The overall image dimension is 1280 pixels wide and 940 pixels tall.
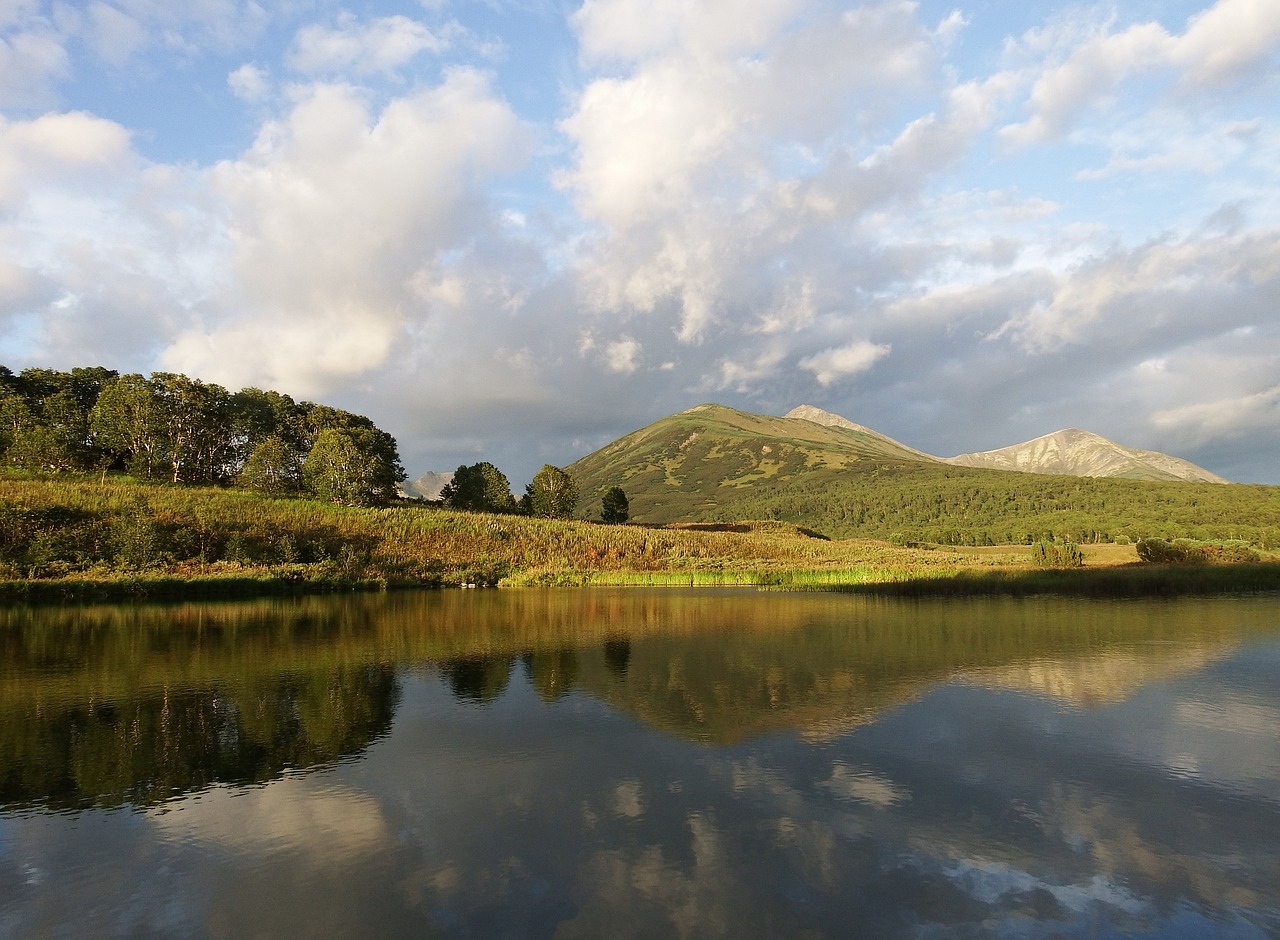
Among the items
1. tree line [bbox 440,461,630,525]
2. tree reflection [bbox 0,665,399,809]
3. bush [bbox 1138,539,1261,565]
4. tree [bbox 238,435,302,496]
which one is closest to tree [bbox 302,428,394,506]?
tree [bbox 238,435,302,496]

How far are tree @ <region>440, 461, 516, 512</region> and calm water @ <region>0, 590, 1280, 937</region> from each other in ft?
266

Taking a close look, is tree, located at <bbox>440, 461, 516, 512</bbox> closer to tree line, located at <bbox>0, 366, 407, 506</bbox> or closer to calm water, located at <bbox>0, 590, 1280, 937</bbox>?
tree line, located at <bbox>0, 366, 407, 506</bbox>

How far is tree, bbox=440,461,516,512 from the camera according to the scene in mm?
105062

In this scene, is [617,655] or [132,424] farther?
[132,424]

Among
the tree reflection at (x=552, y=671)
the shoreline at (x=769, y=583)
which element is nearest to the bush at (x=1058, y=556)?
the shoreline at (x=769, y=583)

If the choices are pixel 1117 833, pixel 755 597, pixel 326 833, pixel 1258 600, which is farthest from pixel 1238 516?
pixel 326 833

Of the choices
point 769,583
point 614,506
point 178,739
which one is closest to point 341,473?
point 769,583

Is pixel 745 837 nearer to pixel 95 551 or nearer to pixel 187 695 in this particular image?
pixel 187 695

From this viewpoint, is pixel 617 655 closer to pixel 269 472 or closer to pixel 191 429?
pixel 269 472

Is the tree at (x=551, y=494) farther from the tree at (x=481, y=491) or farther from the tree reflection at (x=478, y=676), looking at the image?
the tree reflection at (x=478, y=676)

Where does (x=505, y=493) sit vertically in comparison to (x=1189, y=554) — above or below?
above

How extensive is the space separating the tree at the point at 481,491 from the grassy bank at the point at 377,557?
1195 inches

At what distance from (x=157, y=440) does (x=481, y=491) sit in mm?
42914

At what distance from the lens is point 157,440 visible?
254 ft
